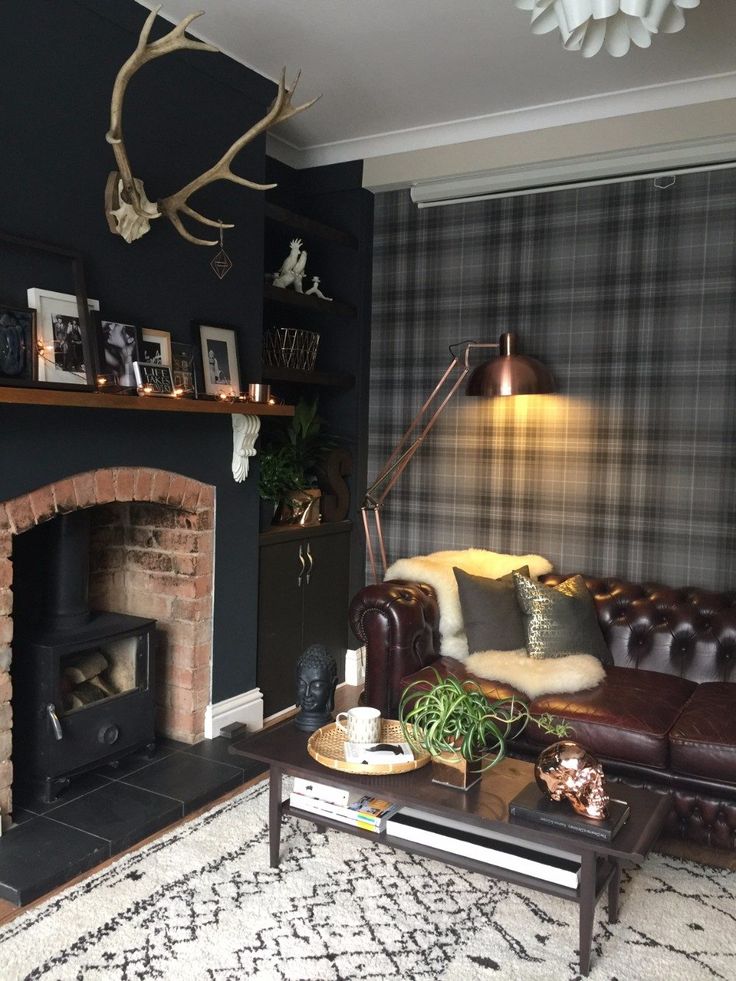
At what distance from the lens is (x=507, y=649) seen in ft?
11.3

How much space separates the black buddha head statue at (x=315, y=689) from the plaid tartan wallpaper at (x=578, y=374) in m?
1.73

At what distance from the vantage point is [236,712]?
3738 millimetres

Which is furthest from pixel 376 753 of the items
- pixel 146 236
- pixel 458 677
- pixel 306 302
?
pixel 306 302

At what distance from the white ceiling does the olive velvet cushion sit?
6.99 ft

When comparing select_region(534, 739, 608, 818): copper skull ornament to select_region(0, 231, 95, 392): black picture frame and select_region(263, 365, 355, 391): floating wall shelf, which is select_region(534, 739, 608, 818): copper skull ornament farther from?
select_region(263, 365, 355, 391): floating wall shelf

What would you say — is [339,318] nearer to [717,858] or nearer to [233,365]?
[233,365]

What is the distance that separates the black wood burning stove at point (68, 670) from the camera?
295cm

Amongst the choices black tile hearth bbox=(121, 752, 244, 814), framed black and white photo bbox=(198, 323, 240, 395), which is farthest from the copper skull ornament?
framed black and white photo bbox=(198, 323, 240, 395)

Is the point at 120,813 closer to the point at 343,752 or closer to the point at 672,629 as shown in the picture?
the point at 343,752

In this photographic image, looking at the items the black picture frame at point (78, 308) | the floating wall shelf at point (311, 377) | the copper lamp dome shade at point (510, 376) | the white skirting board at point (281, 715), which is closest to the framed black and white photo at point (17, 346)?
the black picture frame at point (78, 308)

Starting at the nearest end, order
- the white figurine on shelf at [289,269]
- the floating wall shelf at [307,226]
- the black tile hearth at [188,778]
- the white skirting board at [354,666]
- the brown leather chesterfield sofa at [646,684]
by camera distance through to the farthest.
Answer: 1. the brown leather chesterfield sofa at [646,684]
2. the black tile hearth at [188,778]
3. the floating wall shelf at [307,226]
4. the white figurine on shelf at [289,269]
5. the white skirting board at [354,666]

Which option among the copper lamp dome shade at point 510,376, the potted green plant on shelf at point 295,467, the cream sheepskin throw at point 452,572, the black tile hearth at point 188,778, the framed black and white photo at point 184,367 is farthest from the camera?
the potted green plant on shelf at point 295,467

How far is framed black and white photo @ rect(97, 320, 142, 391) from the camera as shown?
2.95 metres

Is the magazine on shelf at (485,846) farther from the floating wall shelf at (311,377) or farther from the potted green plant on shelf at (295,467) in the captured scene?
the floating wall shelf at (311,377)
